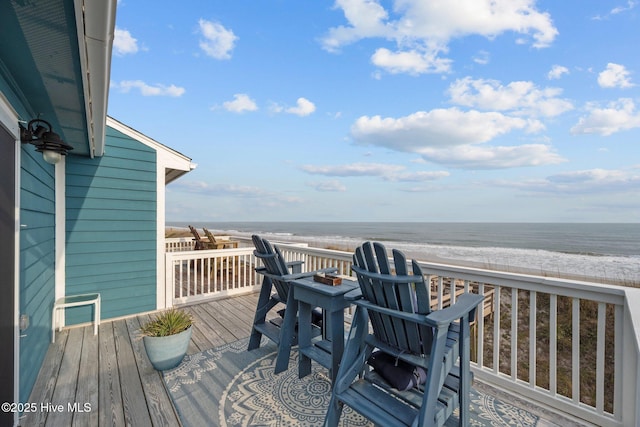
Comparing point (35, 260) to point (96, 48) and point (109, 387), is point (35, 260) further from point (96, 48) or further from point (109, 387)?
point (96, 48)

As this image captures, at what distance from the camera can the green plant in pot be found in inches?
89.5

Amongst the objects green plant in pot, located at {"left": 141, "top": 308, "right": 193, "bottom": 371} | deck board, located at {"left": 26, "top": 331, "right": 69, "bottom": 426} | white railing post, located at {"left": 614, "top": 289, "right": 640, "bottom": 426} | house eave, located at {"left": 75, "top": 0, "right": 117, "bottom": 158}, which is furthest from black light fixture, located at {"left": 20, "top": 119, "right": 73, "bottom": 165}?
white railing post, located at {"left": 614, "top": 289, "right": 640, "bottom": 426}

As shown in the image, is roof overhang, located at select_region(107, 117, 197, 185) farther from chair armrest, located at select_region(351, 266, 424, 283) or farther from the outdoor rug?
chair armrest, located at select_region(351, 266, 424, 283)

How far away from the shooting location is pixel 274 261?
8.33 ft

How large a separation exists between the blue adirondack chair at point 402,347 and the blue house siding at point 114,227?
3.59 metres

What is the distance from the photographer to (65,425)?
1.76 m

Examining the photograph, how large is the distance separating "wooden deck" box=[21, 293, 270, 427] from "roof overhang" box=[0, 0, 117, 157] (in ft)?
7.32

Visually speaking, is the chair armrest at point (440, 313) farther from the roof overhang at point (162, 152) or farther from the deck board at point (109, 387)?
the roof overhang at point (162, 152)

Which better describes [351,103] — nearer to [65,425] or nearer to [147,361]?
[147,361]

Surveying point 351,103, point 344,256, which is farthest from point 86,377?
point 351,103

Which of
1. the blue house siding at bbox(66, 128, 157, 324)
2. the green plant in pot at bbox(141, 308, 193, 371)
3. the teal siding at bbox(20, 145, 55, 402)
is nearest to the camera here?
the teal siding at bbox(20, 145, 55, 402)

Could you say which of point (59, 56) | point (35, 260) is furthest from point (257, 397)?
point (59, 56)

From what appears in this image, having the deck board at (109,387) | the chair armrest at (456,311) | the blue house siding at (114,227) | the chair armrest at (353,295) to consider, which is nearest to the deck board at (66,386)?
the deck board at (109,387)

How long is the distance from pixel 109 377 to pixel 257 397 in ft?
4.53
